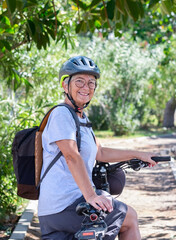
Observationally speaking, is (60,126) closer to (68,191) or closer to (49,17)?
(68,191)

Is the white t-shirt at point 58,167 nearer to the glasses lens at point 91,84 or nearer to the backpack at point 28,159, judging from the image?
the backpack at point 28,159

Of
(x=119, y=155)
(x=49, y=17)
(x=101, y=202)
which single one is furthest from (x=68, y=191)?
(x=49, y=17)

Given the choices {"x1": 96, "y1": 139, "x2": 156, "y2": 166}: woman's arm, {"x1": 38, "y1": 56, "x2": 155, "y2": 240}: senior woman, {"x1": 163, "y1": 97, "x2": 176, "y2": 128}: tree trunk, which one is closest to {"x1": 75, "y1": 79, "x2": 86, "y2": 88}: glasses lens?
{"x1": 38, "y1": 56, "x2": 155, "y2": 240}: senior woman

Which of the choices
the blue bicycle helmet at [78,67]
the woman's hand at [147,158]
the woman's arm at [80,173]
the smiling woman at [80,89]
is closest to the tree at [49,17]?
the blue bicycle helmet at [78,67]

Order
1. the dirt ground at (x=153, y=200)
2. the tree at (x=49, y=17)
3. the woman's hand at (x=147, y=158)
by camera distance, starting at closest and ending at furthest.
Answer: the woman's hand at (x=147, y=158)
the tree at (x=49, y=17)
the dirt ground at (x=153, y=200)

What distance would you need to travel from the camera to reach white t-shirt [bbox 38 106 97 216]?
287 cm

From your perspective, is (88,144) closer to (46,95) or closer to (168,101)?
(46,95)

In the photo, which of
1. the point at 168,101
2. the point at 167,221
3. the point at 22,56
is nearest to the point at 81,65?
the point at 167,221

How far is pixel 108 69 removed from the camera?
874 inches

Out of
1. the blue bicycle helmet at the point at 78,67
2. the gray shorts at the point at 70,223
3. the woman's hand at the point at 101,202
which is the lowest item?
the gray shorts at the point at 70,223

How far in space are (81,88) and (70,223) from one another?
886 millimetres

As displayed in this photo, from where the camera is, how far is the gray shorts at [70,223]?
9.28 ft

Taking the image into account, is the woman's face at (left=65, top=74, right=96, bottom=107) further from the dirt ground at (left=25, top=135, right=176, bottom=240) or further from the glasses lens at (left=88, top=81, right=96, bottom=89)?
the dirt ground at (left=25, top=135, right=176, bottom=240)

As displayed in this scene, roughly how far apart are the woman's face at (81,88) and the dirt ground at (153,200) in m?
0.75
